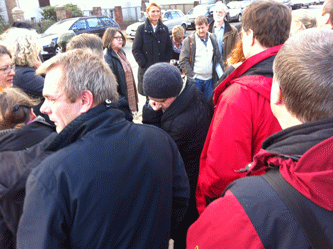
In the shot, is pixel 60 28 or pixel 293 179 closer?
pixel 293 179

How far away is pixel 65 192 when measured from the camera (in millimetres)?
1127

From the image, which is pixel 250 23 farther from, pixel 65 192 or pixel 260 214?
pixel 65 192

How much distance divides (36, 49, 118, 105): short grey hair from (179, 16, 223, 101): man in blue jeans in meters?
3.18

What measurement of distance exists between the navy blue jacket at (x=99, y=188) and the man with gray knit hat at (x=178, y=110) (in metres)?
0.49

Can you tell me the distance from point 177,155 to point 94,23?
44.9ft

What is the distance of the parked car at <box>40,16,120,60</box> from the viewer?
36.2 feet

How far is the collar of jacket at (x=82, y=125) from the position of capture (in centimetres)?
120

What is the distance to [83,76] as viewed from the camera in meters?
1.36

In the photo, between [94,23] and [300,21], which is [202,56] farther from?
[94,23]

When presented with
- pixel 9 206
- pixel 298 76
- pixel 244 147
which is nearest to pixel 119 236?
pixel 9 206

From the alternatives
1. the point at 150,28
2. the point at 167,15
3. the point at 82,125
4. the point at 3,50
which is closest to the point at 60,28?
the point at 167,15

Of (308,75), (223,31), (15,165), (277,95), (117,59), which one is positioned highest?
(308,75)

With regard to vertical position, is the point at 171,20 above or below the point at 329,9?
below

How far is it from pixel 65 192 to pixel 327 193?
935 mm
